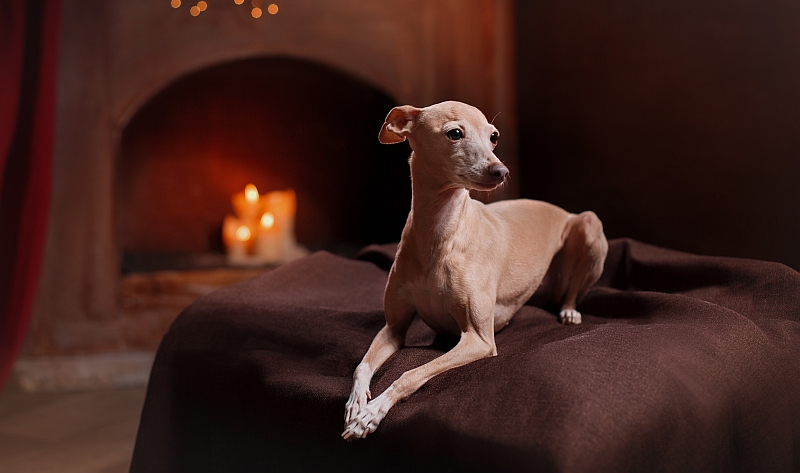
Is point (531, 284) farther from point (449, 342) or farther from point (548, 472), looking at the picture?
point (548, 472)

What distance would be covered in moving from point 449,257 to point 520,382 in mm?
352

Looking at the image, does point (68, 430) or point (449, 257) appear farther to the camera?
point (68, 430)

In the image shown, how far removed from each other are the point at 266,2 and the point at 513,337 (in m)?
2.22

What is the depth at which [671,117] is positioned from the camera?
2619 millimetres

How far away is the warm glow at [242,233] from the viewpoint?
3590 millimetres

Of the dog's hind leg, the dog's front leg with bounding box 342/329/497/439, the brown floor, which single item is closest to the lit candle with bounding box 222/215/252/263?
the brown floor

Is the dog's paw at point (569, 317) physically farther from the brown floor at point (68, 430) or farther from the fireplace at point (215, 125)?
the fireplace at point (215, 125)

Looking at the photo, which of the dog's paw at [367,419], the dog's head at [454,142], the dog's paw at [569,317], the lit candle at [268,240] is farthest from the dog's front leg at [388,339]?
the lit candle at [268,240]

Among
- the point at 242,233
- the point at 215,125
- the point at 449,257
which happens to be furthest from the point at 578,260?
the point at 215,125

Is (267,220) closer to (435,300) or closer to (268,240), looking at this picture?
(268,240)

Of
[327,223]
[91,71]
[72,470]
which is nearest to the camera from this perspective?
[72,470]

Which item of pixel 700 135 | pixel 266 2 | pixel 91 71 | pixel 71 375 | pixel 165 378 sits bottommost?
pixel 71 375

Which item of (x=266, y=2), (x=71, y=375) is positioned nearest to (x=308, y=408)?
(x=71, y=375)

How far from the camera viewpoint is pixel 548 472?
1.12m
